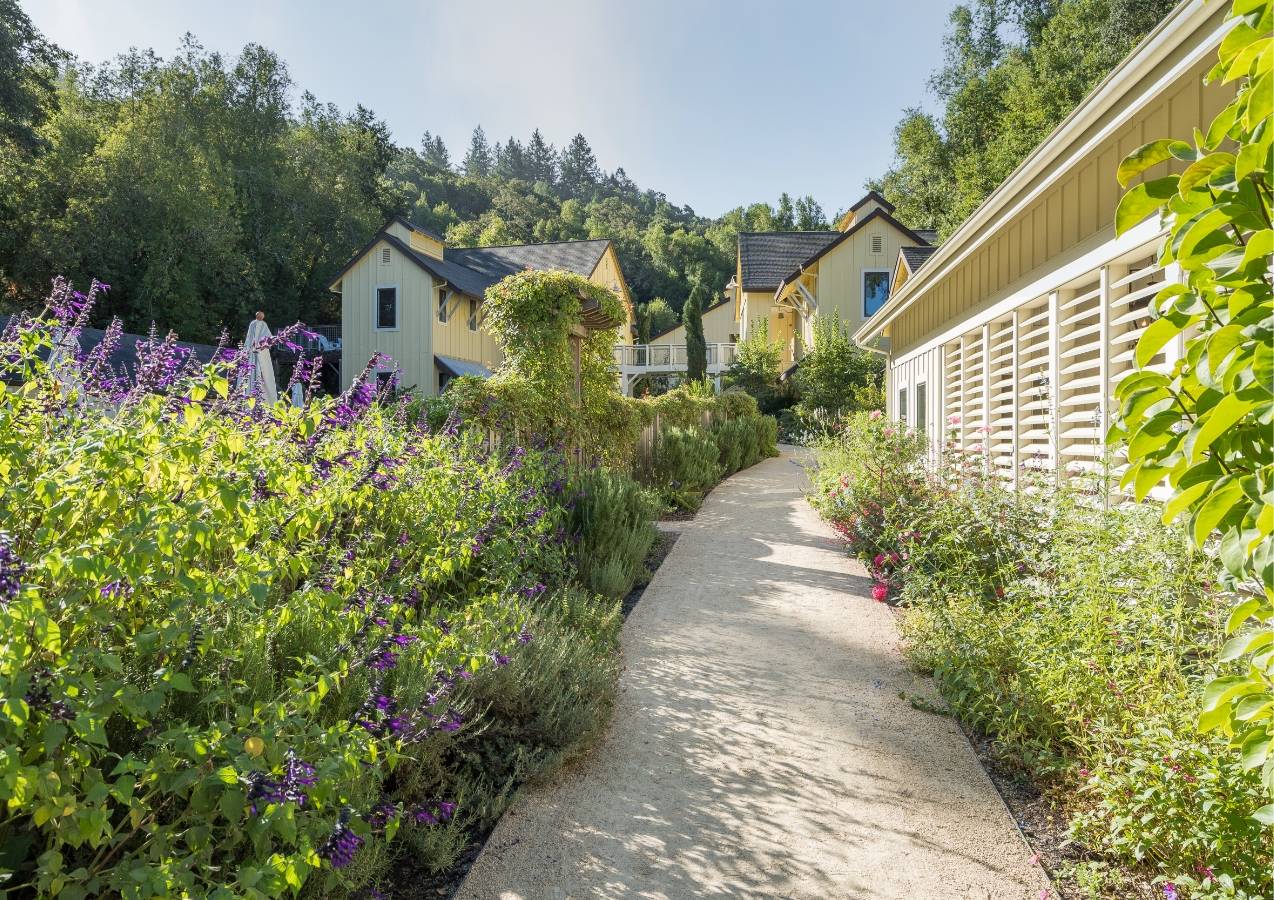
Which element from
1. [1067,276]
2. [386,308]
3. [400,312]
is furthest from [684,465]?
[386,308]

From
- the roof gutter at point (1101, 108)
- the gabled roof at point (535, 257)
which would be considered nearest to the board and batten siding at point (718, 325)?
the gabled roof at point (535, 257)

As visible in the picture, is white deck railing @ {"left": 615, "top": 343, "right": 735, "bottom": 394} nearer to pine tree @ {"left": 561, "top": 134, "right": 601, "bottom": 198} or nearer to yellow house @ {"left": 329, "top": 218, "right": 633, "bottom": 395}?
yellow house @ {"left": 329, "top": 218, "right": 633, "bottom": 395}

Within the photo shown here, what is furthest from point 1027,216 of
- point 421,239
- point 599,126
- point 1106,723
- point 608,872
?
point 421,239

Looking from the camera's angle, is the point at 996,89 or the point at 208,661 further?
the point at 996,89

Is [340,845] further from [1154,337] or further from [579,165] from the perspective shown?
[579,165]

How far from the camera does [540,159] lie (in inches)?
4269

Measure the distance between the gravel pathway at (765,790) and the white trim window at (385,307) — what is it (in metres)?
19.6

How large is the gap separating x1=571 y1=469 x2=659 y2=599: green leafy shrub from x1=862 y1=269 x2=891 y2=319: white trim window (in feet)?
65.7

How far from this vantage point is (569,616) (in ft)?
15.7

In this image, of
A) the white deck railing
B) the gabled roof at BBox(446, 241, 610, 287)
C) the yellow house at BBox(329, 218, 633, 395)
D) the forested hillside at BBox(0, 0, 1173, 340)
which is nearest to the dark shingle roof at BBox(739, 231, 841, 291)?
the forested hillside at BBox(0, 0, 1173, 340)

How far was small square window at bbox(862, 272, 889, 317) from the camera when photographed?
2547 cm

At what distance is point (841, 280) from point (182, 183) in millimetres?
21645

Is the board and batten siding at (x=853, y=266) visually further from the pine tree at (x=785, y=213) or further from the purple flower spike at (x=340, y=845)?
the pine tree at (x=785, y=213)

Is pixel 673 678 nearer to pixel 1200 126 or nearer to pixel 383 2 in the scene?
pixel 1200 126
